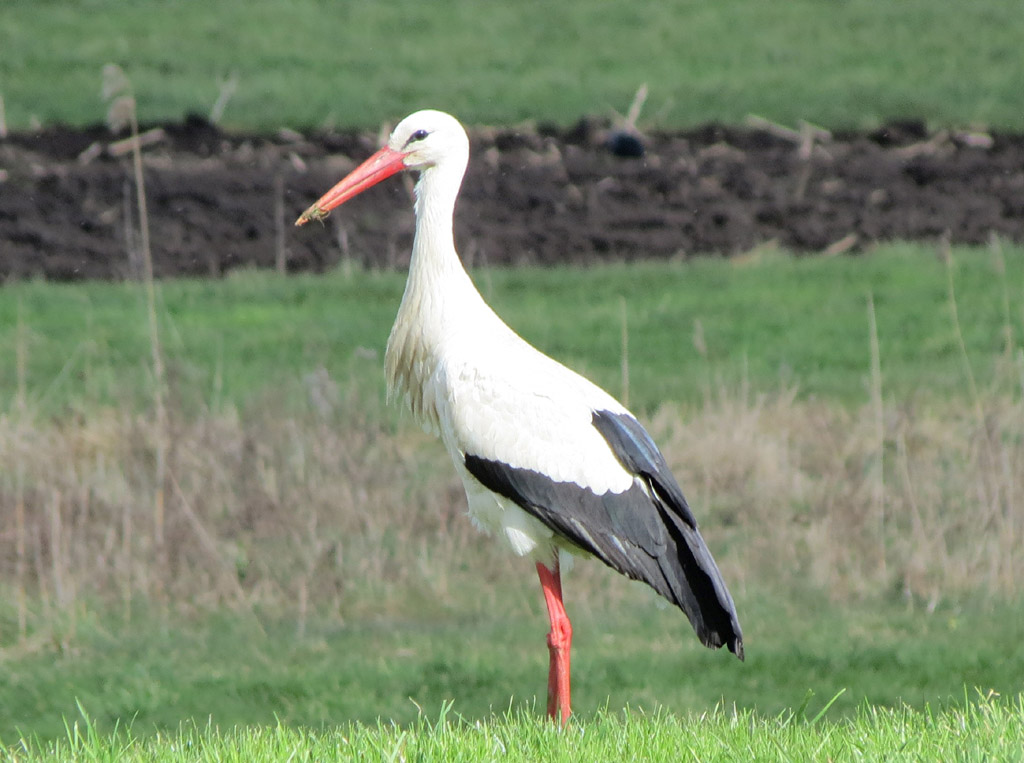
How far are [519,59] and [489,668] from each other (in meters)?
14.0

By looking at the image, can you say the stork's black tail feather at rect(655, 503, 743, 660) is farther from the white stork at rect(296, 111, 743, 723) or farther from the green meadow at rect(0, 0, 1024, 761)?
the green meadow at rect(0, 0, 1024, 761)

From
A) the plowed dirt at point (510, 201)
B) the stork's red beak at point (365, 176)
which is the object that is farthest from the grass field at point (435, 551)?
the plowed dirt at point (510, 201)

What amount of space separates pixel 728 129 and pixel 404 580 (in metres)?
9.61

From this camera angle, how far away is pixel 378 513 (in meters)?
7.91

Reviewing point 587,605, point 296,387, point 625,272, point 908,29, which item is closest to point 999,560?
point 587,605

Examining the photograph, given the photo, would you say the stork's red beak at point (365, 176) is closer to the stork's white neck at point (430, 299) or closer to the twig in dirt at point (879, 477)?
the stork's white neck at point (430, 299)

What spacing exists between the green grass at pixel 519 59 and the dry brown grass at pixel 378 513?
8.83 metres

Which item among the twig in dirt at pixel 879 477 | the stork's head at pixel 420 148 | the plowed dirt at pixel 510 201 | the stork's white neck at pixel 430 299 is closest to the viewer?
the stork's white neck at pixel 430 299

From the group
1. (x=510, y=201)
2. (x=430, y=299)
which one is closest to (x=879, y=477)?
(x=430, y=299)

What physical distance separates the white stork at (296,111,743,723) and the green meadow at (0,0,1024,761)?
0.47m

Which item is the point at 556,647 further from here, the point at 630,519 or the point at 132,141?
the point at 132,141

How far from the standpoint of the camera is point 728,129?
16.2 m

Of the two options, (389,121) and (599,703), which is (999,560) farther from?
(389,121)

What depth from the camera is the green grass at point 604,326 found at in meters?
9.57
